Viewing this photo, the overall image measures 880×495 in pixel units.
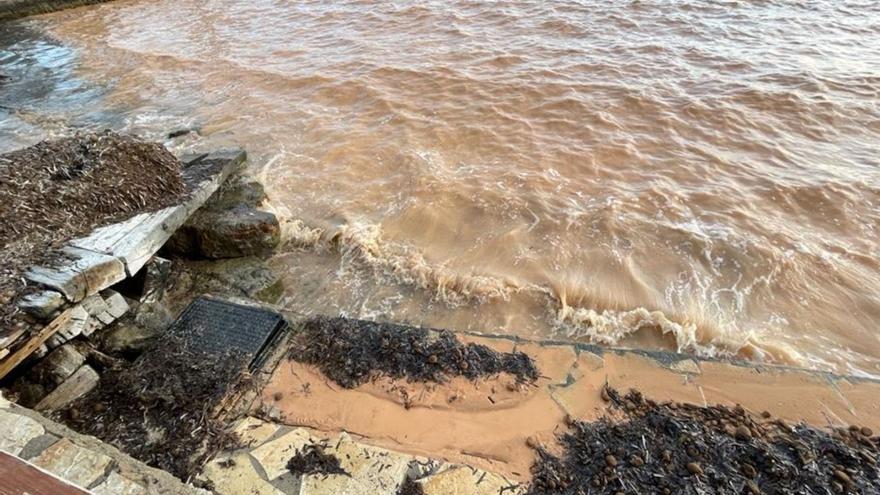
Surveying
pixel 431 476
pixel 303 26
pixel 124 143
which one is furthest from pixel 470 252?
pixel 303 26

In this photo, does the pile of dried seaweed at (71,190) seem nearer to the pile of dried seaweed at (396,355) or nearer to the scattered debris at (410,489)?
the pile of dried seaweed at (396,355)

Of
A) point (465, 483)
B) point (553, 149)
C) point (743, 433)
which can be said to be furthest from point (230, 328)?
point (553, 149)

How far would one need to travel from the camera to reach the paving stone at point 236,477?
3162 millimetres

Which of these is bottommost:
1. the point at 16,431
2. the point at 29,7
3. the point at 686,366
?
the point at 686,366

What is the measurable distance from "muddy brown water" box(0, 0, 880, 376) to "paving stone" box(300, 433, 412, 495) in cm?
195

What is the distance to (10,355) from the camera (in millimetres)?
3551

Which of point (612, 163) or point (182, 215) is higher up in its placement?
point (182, 215)

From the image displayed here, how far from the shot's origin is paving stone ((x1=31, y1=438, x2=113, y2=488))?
266 cm

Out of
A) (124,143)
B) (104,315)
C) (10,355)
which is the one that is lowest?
(104,315)

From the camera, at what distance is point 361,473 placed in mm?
3258

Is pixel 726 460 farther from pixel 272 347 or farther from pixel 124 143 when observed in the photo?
pixel 124 143

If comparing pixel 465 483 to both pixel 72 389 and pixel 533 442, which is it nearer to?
pixel 533 442

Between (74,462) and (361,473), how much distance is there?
5.39 feet

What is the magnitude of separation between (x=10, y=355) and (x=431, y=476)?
3179 mm
